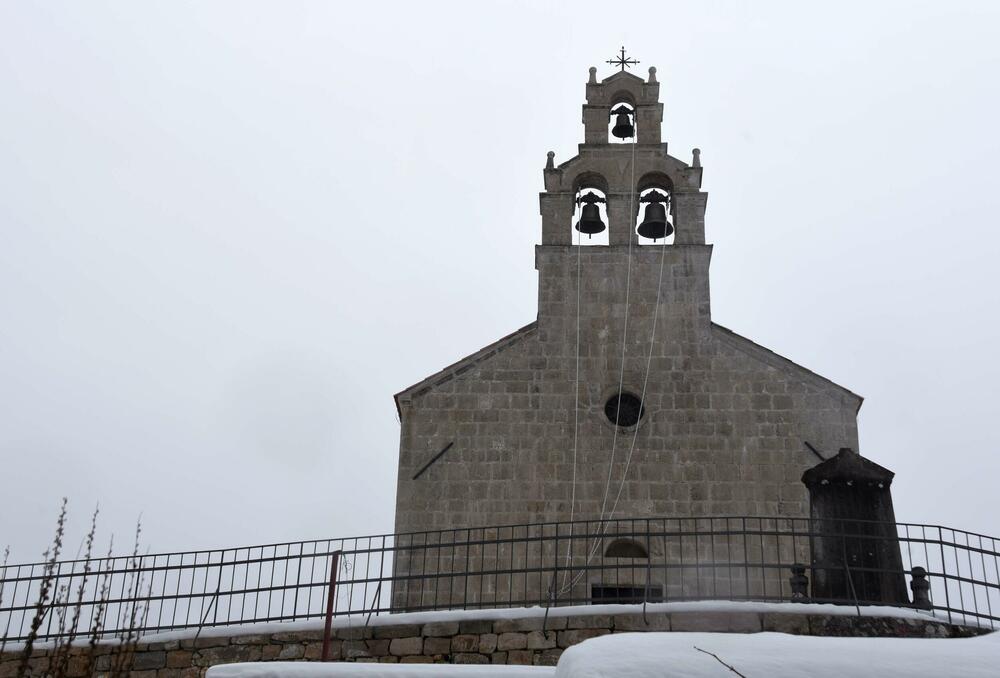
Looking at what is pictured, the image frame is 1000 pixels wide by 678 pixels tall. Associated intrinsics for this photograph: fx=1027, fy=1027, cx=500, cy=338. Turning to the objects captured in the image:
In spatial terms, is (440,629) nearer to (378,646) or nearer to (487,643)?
(487,643)

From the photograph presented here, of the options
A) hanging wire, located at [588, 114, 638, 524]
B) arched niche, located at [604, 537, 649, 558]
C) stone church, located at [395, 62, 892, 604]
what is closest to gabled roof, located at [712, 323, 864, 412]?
stone church, located at [395, 62, 892, 604]

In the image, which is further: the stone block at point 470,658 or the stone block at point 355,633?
the stone block at point 355,633

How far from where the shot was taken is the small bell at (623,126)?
63.5 feet

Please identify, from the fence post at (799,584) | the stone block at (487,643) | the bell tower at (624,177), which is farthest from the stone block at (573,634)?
the bell tower at (624,177)

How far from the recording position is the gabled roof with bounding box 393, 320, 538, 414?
55.4ft

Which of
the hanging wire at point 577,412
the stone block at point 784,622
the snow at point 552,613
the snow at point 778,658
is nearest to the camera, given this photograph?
the snow at point 778,658

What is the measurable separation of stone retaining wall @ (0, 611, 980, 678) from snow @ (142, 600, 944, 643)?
43 millimetres

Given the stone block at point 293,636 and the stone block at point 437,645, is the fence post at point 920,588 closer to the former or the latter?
the stone block at point 437,645

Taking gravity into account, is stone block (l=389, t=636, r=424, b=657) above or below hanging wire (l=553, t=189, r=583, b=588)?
below

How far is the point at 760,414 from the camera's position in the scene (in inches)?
655

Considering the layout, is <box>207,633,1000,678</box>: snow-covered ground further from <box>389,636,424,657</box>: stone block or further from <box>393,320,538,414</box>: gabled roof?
<box>393,320,538,414</box>: gabled roof

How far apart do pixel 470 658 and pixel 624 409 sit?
7105 millimetres

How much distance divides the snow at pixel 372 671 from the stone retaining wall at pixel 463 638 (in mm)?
4536

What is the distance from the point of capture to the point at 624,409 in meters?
17.0
